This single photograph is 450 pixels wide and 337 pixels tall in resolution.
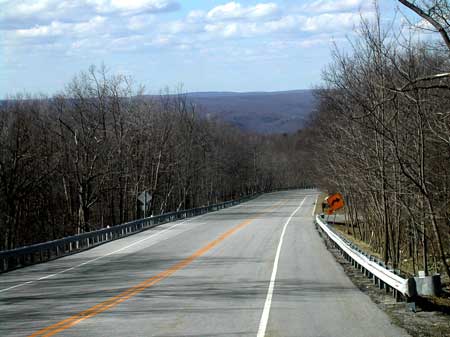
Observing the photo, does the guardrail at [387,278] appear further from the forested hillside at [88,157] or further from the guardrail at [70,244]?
the forested hillside at [88,157]

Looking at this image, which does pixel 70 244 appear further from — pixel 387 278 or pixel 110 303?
pixel 387 278

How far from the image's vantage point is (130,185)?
62188mm

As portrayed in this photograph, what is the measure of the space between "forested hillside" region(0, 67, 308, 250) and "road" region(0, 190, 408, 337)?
21.2 metres

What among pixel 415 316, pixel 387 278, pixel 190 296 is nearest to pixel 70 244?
pixel 190 296

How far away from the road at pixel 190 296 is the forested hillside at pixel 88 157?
69.6ft

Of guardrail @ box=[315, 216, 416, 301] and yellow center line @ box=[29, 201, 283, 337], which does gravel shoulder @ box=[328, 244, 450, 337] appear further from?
yellow center line @ box=[29, 201, 283, 337]

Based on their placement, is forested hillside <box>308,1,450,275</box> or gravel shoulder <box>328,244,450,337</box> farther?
forested hillside <box>308,1,450,275</box>

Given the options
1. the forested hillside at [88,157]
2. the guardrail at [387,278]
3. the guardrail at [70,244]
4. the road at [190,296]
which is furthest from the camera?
the forested hillside at [88,157]

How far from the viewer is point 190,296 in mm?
15289

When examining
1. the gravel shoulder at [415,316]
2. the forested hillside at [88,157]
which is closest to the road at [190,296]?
the gravel shoulder at [415,316]

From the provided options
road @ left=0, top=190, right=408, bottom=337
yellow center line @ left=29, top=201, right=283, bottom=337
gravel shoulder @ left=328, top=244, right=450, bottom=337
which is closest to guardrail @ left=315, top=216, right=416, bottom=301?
gravel shoulder @ left=328, top=244, right=450, bottom=337

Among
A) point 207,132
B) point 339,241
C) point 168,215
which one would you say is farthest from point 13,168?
point 207,132

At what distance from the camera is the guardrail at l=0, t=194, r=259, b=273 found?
76.4ft

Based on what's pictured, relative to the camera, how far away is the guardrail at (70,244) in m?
23.3
